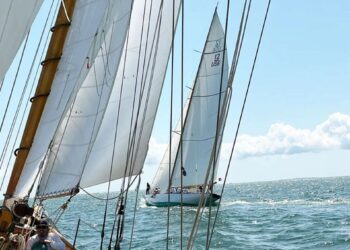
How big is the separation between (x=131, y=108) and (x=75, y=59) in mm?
2389

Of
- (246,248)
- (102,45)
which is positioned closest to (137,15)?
(102,45)

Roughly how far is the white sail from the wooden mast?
4.68 feet

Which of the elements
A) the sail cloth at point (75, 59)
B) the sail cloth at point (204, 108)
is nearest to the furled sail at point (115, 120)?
the sail cloth at point (75, 59)

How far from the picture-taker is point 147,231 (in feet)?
94.6

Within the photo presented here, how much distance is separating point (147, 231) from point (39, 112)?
72.9 feet

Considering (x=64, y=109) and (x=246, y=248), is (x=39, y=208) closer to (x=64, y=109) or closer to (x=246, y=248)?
(x=64, y=109)

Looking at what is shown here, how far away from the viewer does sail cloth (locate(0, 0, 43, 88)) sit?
462 cm

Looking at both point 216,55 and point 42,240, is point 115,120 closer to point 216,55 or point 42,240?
point 42,240

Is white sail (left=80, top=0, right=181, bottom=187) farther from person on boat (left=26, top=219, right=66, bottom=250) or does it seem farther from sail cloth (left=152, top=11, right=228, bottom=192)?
sail cloth (left=152, top=11, right=228, bottom=192)

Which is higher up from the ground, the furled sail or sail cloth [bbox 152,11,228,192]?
sail cloth [bbox 152,11,228,192]

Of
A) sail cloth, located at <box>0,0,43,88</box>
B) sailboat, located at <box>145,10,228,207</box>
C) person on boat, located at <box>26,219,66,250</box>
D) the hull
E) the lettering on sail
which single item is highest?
the lettering on sail

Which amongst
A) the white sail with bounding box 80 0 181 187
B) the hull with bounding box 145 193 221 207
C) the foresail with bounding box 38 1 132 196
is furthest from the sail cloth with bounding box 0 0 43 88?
the hull with bounding box 145 193 221 207

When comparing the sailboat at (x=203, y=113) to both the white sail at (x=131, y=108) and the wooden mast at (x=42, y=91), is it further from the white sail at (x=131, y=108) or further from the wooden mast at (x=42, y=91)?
the wooden mast at (x=42, y=91)

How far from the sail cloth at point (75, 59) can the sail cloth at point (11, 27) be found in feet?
7.32
